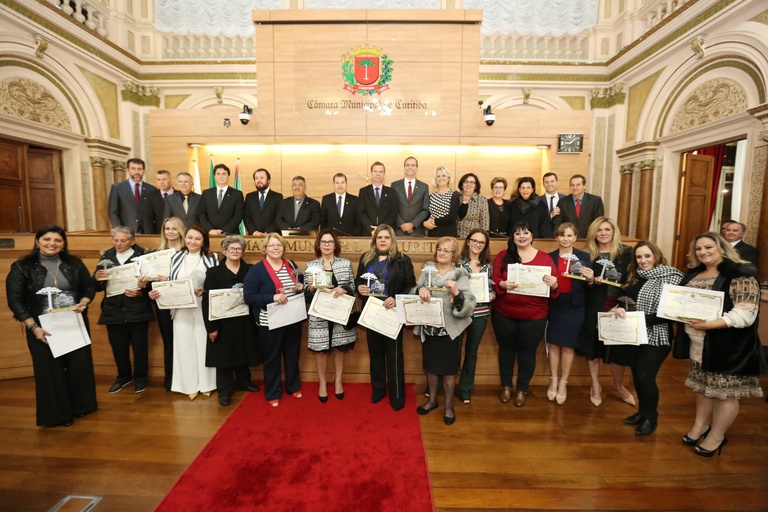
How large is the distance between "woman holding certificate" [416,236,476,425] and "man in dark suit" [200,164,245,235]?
2775 mm

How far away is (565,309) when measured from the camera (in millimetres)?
3297

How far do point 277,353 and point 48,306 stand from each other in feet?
6.14

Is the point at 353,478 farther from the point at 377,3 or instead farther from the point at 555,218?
the point at 377,3

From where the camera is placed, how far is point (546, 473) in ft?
8.19

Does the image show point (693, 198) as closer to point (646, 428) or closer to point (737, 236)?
point (737, 236)

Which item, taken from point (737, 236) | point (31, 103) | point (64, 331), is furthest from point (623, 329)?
point (31, 103)

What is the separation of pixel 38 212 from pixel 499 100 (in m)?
11.0

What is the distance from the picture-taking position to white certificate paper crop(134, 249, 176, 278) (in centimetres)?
329

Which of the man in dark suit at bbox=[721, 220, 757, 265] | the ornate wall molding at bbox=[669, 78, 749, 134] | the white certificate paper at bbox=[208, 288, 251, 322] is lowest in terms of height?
the white certificate paper at bbox=[208, 288, 251, 322]

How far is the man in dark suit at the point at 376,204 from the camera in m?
4.50

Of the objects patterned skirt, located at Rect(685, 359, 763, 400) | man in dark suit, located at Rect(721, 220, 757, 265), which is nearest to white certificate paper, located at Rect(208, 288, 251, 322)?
patterned skirt, located at Rect(685, 359, 763, 400)

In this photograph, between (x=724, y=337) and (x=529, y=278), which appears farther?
(x=529, y=278)

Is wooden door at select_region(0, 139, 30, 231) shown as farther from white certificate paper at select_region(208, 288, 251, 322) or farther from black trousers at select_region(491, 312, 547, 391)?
black trousers at select_region(491, 312, 547, 391)

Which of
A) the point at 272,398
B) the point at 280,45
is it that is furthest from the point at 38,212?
the point at 272,398
